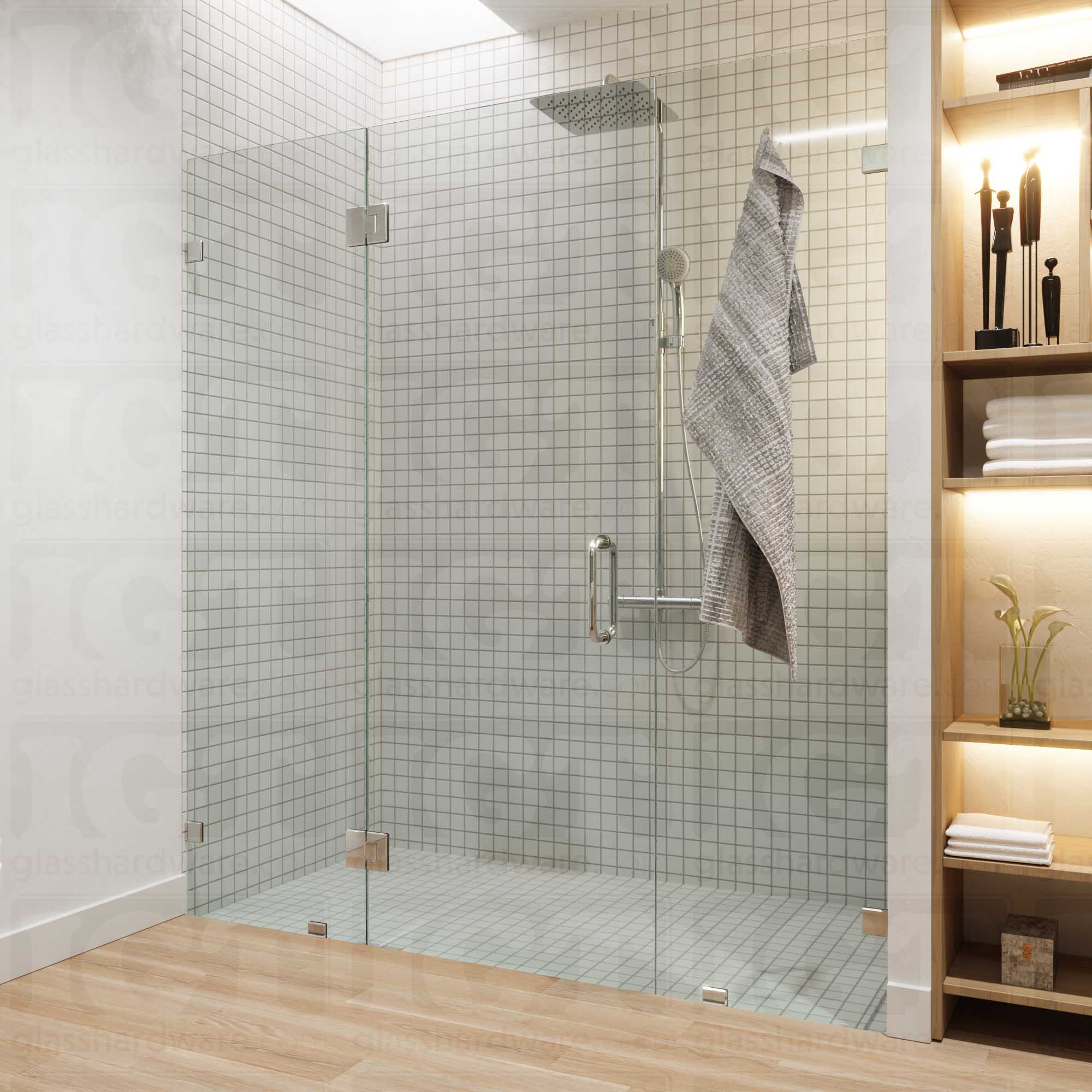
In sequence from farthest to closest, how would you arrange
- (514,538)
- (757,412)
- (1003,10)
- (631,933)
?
(514,538), (631,933), (1003,10), (757,412)

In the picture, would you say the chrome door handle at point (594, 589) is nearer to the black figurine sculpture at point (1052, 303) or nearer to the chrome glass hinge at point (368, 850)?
the chrome glass hinge at point (368, 850)

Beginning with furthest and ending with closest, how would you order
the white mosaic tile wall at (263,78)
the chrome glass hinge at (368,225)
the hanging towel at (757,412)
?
1. the white mosaic tile wall at (263,78)
2. the chrome glass hinge at (368,225)
3. the hanging towel at (757,412)

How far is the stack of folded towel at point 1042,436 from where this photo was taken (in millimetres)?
2170

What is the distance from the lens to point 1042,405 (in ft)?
7.20

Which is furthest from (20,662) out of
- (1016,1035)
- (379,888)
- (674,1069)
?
(1016,1035)

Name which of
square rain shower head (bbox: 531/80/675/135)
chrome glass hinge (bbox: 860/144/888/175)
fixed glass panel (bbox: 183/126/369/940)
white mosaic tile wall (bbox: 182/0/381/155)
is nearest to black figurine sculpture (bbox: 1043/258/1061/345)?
chrome glass hinge (bbox: 860/144/888/175)

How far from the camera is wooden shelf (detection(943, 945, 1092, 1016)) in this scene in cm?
215

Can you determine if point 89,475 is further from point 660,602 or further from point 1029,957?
point 1029,957

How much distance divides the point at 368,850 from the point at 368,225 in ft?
5.22

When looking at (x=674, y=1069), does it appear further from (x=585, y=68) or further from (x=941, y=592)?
(x=585, y=68)

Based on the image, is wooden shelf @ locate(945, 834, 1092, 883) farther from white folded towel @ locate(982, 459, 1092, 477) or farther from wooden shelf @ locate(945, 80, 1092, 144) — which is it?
wooden shelf @ locate(945, 80, 1092, 144)

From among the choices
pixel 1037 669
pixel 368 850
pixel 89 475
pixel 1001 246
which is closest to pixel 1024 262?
pixel 1001 246

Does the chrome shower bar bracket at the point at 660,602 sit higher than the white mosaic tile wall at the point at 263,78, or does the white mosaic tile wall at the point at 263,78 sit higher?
the white mosaic tile wall at the point at 263,78

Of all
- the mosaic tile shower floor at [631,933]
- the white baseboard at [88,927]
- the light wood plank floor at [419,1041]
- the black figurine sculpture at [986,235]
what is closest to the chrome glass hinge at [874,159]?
the black figurine sculpture at [986,235]
